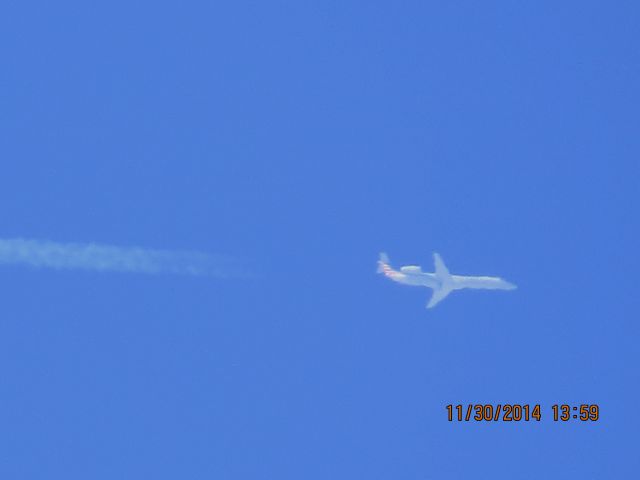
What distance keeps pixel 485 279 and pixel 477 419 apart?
1450cm

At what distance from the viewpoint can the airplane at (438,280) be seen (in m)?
87.5

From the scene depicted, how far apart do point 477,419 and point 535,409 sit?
4.71 meters

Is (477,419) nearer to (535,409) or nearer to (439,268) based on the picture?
(535,409)

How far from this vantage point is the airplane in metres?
87.5

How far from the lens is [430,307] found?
87.9m

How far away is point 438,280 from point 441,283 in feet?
0.92

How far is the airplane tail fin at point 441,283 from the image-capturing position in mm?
88312

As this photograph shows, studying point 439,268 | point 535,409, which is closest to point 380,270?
point 439,268

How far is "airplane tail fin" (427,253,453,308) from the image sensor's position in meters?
88.3

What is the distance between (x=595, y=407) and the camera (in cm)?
7988

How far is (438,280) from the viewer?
88688 millimetres

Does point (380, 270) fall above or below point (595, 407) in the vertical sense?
above

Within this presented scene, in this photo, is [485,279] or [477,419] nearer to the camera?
[477,419]

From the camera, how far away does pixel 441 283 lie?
8862cm
